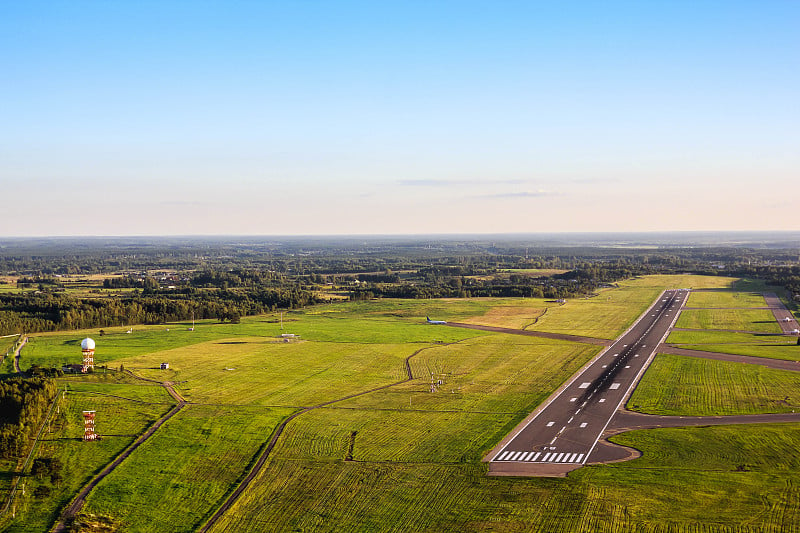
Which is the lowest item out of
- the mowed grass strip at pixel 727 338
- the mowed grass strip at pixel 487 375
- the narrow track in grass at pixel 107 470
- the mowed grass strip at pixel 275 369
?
the narrow track in grass at pixel 107 470

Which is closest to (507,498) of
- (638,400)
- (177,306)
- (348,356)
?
(638,400)

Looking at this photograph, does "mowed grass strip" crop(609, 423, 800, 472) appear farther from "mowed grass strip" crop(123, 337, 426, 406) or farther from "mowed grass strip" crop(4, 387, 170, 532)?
"mowed grass strip" crop(4, 387, 170, 532)

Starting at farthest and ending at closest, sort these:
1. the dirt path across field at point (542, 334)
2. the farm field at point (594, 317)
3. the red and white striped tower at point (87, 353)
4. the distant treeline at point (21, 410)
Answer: the farm field at point (594, 317), the dirt path across field at point (542, 334), the red and white striped tower at point (87, 353), the distant treeline at point (21, 410)

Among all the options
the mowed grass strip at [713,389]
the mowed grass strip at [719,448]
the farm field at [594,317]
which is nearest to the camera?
the mowed grass strip at [719,448]

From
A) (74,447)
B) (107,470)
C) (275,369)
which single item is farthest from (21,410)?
(275,369)

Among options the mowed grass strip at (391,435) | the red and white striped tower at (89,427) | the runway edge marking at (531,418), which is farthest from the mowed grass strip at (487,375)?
the red and white striped tower at (89,427)

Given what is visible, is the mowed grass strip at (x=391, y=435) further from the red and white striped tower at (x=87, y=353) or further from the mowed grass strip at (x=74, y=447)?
the red and white striped tower at (x=87, y=353)

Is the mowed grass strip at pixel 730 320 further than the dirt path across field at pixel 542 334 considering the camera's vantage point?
Yes

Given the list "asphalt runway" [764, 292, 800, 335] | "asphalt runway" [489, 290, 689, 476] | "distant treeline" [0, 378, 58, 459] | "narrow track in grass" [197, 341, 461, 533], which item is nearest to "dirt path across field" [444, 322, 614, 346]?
"asphalt runway" [489, 290, 689, 476]
